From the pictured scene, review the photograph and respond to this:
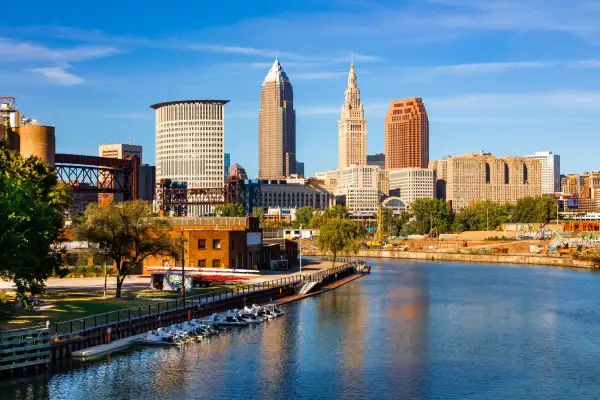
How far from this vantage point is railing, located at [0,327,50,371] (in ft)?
181

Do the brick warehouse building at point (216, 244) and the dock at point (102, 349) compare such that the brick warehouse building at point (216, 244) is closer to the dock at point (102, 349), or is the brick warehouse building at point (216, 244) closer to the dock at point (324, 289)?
the dock at point (324, 289)

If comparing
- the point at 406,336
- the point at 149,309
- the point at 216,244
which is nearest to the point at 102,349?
the point at 149,309

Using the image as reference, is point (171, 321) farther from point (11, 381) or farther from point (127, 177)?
point (127, 177)

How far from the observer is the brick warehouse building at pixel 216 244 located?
114062 mm

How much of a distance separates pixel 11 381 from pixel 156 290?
39.6m

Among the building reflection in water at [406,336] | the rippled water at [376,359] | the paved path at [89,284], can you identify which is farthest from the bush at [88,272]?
the building reflection in water at [406,336]

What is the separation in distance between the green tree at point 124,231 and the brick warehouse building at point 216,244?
23570 millimetres

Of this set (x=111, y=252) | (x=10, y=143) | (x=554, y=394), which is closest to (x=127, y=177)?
(x=10, y=143)

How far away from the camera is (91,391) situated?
5250 cm

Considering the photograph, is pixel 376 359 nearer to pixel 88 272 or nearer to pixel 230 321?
pixel 230 321

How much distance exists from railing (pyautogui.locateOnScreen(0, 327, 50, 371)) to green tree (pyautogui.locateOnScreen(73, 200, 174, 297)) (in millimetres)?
24011

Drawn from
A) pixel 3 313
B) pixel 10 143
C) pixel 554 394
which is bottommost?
pixel 554 394

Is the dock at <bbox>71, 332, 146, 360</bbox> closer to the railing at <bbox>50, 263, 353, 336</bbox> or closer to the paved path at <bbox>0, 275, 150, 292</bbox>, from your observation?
the railing at <bbox>50, 263, 353, 336</bbox>

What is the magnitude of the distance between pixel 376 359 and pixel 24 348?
2709cm
